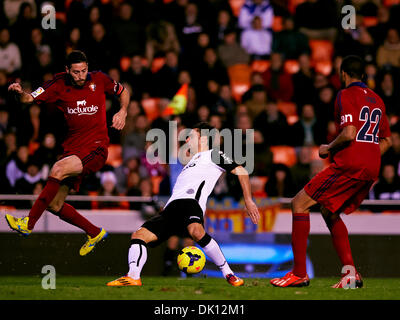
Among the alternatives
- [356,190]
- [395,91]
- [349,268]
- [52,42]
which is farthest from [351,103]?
[52,42]

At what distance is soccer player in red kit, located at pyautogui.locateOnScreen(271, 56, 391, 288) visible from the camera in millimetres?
7695

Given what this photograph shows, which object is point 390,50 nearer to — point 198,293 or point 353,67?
point 353,67

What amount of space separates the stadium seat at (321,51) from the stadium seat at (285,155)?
2.85 metres

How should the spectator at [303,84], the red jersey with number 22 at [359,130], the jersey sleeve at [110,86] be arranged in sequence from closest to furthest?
the red jersey with number 22 at [359,130], the jersey sleeve at [110,86], the spectator at [303,84]

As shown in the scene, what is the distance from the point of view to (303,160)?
12539 mm

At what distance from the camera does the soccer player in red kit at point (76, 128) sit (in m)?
8.60

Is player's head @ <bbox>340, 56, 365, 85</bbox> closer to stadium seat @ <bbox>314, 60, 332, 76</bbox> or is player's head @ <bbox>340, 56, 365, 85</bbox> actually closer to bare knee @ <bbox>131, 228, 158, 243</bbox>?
bare knee @ <bbox>131, 228, 158, 243</bbox>

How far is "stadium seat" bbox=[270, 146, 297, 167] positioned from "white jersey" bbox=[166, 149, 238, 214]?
505cm

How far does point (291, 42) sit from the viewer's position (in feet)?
49.4

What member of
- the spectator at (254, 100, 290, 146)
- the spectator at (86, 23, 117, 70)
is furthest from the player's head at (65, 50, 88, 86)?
the spectator at (86, 23, 117, 70)

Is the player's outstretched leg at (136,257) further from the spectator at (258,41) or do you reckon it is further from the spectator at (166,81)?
the spectator at (258,41)

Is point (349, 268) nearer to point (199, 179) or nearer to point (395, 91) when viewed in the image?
point (199, 179)

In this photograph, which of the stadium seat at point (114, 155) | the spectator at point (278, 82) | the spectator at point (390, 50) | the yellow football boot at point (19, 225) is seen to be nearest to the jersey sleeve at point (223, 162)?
the yellow football boot at point (19, 225)

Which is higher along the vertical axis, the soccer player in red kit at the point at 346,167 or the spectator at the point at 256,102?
the spectator at the point at 256,102
